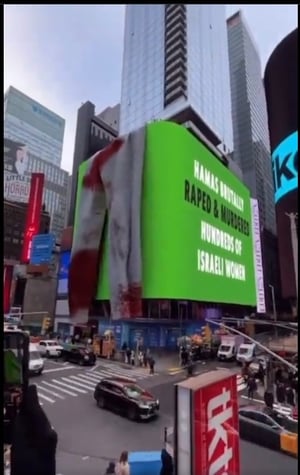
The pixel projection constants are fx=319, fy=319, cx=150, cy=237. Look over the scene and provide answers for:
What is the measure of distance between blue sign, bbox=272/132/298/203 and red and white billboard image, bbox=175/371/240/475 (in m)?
2.58

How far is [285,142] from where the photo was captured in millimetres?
3828

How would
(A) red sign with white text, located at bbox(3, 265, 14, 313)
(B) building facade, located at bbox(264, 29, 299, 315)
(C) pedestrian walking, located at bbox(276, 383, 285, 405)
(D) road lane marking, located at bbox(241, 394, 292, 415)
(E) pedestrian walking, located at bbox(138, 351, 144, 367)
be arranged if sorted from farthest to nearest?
(E) pedestrian walking, located at bbox(138, 351, 144, 367), (C) pedestrian walking, located at bbox(276, 383, 285, 405), (D) road lane marking, located at bbox(241, 394, 292, 415), (A) red sign with white text, located at bbox(3, 265, 14, 313), (B) building facade, located at bbox(264, 29, 299, 315)

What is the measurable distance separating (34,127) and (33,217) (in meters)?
108

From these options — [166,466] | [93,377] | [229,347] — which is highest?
[166,466]

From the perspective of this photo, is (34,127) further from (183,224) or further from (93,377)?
(183,224)

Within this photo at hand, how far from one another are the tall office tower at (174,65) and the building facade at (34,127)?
4622 centimetres

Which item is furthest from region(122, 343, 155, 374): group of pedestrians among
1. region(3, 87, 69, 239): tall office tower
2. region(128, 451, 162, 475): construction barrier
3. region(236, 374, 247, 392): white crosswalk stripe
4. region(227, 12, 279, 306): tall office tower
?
region(3, 87, 69, 239): tall office tower

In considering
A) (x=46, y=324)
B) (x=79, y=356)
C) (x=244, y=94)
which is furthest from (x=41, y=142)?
(x=79, y=356)

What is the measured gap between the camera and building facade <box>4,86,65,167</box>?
106750 mm

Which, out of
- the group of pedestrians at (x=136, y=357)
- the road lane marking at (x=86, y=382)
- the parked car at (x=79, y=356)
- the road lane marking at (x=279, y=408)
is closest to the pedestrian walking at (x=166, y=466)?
the road lane marking at (x=279, y=408)

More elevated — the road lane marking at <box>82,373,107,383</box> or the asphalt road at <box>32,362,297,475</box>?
the asphalt road at <box>32,362,297,475</box>

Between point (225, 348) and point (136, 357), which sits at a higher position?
point (225, 348)

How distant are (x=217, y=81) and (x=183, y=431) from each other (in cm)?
8778

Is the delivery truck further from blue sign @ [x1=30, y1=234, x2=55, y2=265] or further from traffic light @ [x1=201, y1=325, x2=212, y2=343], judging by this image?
blue sign @ [x1=30, y1=234, x2=55, y2=265]
